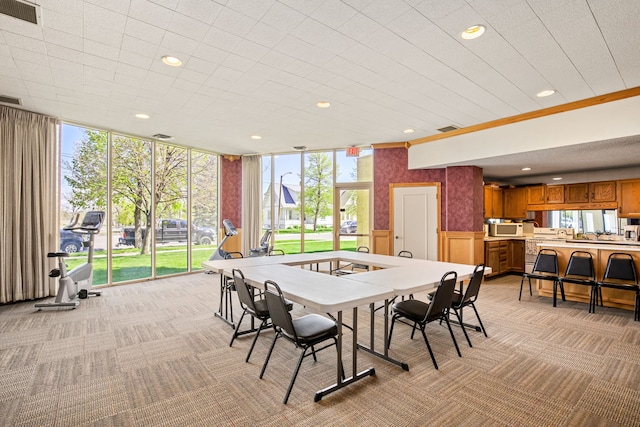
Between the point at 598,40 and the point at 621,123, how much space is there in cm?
180

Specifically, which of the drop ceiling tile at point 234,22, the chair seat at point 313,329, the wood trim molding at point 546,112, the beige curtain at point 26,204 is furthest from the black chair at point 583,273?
the beige curtain at point 26,204

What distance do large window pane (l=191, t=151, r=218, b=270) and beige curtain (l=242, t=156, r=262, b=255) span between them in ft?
2.25

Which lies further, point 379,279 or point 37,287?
point 37,287

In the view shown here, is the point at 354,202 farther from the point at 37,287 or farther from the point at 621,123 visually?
the point at 37,287

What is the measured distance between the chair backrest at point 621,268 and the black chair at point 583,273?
19 cm

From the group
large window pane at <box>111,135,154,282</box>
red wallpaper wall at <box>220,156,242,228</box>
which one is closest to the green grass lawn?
large window pane at <box>111,135,154,282</box>

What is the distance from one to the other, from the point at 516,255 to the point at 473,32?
6.26 meters

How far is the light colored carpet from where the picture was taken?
6.91 feet

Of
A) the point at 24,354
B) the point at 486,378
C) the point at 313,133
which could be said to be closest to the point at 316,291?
the point at 486,378

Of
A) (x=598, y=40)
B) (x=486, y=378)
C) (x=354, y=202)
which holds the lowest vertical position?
(x=486, y=378)

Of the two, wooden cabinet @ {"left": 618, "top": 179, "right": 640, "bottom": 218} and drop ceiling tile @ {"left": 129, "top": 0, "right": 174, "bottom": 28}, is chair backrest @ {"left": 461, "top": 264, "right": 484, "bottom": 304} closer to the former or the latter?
drop ceiling tile @ {"left": 129, "top": 0, "right": 174, "bottom": 28}

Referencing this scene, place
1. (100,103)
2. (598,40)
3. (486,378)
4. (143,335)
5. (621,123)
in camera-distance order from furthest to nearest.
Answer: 1. (100,103)
2. (621,123)
3. (143,335)
4. (598,40)
5. (486,378)

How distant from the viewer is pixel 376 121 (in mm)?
5234

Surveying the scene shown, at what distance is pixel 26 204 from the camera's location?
481 centimetres
